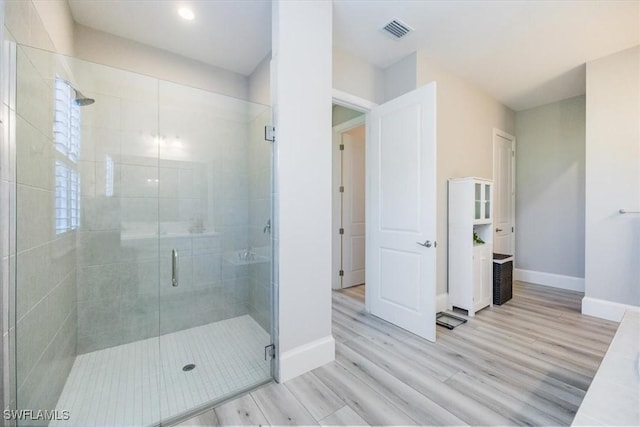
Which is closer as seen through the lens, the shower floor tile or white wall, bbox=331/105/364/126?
the shower floor tile

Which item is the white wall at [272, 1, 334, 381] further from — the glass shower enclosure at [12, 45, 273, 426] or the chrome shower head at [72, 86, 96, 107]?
the chrome shower head at [72, 86, 96, 107]

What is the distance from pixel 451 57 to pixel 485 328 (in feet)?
9.22

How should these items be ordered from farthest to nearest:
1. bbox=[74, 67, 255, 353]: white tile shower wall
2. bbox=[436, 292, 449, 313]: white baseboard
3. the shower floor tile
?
bbox=[436, 292, 449, 313]: white baseboard, bbox=[74, 67, 255, 353]: white tile shower wall, the shower floor tile

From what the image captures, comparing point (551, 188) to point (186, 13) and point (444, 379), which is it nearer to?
point (444, 379)

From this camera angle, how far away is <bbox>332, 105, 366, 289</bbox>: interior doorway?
377 cm

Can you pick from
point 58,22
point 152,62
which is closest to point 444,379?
point 58,22

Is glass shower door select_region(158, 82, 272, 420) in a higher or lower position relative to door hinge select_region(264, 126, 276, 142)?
lower

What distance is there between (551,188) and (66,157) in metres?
5.57

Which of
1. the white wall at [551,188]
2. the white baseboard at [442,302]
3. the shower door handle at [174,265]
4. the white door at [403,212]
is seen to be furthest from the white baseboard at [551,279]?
the shower door handle at [174,265]

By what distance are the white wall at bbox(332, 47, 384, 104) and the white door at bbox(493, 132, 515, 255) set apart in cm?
207

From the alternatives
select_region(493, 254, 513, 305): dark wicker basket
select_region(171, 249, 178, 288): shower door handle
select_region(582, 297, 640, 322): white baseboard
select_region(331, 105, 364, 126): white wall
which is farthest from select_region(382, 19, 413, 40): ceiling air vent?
select_region(582, 297, 640, 322): white baseboard

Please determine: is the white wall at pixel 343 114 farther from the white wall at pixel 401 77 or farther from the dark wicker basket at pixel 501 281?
the dark wicker basket at pixel 501 281

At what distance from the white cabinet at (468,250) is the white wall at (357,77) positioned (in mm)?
1344

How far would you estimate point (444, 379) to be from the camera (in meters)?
1.75
